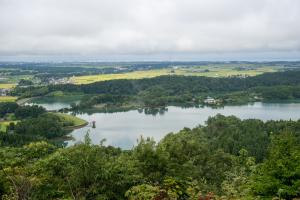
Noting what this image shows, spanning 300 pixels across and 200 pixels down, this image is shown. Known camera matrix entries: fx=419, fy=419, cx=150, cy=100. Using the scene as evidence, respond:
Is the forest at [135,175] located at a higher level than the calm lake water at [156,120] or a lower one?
higher

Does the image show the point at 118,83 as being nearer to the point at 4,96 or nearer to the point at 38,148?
the point at 4,96

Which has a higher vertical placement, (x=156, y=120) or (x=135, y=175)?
(x=135, y=175)

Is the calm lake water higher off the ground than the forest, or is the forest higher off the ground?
the forest

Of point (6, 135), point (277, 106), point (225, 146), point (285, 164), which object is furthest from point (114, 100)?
point (285, 164)

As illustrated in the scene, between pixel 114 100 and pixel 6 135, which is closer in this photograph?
pixel 6 135

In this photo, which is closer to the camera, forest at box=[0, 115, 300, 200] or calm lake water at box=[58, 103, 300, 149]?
forest at box=[0, 115, 300, 200]

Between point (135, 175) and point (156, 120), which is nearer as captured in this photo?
point (135, 175)

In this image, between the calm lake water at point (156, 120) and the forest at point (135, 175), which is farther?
the calm lake water at point (156, 120)

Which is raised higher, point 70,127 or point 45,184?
point 45,184
